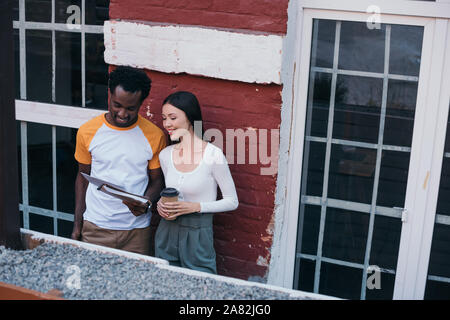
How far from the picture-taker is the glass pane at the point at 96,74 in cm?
400

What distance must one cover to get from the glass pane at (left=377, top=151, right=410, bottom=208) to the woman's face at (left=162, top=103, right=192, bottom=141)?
1.30 m

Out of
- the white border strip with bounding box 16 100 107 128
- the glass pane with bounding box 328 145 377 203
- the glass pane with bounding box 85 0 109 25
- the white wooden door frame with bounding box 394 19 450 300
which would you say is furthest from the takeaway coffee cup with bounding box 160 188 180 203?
the glass pane with bounding box 85 0 109 25

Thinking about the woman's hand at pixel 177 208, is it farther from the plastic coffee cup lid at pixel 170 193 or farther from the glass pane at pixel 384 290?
the glass pane at pixel 384 290

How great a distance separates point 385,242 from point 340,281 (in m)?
0.44

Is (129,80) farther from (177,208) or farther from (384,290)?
(384,290)

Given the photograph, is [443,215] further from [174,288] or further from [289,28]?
[174,288]

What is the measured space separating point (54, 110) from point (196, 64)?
1348 millimetres

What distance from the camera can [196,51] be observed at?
3.42 m

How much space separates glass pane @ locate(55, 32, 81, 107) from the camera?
4.14 m

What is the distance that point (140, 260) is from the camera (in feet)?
9.02

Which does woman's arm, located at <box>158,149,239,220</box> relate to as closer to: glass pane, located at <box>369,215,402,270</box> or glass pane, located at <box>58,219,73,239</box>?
glass pane, located at <box>369,215,402,270</box>

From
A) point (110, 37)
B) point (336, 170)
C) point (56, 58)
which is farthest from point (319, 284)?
point (56, 58)

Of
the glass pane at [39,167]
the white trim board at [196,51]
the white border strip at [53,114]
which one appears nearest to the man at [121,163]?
the white trim board at [196,51]

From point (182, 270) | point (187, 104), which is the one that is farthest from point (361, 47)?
point (182, 270)
